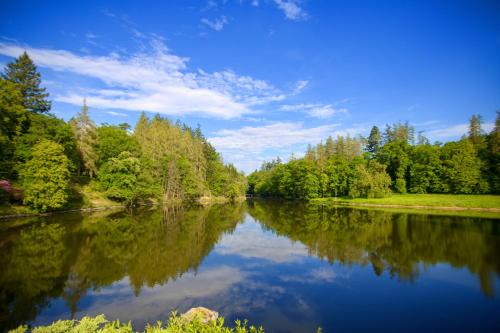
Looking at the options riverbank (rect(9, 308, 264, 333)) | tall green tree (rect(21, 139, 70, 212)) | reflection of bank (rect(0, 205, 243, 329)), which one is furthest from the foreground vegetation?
tall green tree (rect(21, 139, 70, 212))

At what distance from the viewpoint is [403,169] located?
277 feet

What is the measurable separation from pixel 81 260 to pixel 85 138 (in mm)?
51190

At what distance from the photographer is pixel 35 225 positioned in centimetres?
3575

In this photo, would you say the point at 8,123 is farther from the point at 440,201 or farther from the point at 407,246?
the point at 440,201

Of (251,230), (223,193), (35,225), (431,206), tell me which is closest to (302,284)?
(251,230)

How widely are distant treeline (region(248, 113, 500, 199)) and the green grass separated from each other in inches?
112

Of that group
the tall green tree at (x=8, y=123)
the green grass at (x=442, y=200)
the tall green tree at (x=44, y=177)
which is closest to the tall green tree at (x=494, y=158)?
the green grass at (x=442, y=200)

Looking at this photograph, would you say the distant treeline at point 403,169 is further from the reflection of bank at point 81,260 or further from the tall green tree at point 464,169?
the reflection of bank at point 81,260

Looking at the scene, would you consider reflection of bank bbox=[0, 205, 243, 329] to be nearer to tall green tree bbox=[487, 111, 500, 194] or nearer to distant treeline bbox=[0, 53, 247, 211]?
distant treeline bbox=[0, 53, 247, 211]

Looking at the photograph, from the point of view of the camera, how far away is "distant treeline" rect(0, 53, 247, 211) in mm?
44188

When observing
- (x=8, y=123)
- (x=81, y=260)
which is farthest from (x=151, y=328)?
(x=8, y=123)

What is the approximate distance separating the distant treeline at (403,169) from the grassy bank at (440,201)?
9.88 feet

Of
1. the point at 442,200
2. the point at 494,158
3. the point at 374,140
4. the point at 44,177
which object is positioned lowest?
the point at 442,200

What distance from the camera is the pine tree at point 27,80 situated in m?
60.8
